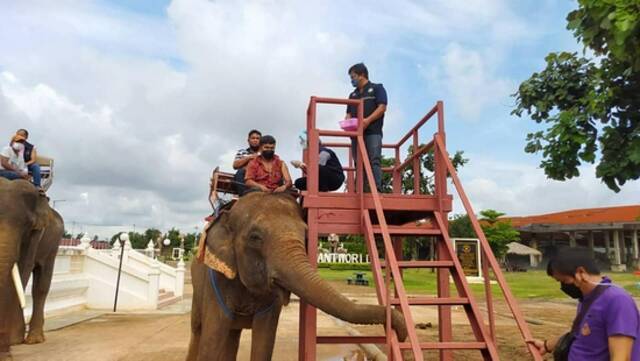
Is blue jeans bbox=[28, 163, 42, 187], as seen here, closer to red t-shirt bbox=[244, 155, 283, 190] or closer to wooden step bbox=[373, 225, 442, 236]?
red t-shirt bbox=[244, 155, 283, 190]

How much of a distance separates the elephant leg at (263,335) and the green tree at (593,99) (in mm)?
4075

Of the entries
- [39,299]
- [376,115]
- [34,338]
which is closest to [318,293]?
[376,115]

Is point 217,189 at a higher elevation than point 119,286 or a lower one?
higher

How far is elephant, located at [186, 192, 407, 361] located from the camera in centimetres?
379

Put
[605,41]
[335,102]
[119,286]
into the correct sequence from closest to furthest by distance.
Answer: [605,41] < [335,102] < [119,286]

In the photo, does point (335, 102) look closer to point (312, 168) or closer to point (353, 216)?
point (312, 168)

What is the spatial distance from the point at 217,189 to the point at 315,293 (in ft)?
9.14

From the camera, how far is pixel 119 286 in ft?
50.7

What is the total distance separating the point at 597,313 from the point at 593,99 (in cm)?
365

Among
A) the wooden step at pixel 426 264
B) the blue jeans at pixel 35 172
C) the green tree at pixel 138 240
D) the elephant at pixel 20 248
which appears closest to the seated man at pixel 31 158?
the blue jeans at pixel 35 172

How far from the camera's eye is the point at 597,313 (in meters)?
2.79

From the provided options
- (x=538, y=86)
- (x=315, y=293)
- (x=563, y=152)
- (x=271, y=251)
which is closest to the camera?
(x=315, y=293)

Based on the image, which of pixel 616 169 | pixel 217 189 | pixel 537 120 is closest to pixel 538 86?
pixel 537 120

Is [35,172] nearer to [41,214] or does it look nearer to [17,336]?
[41,214]
